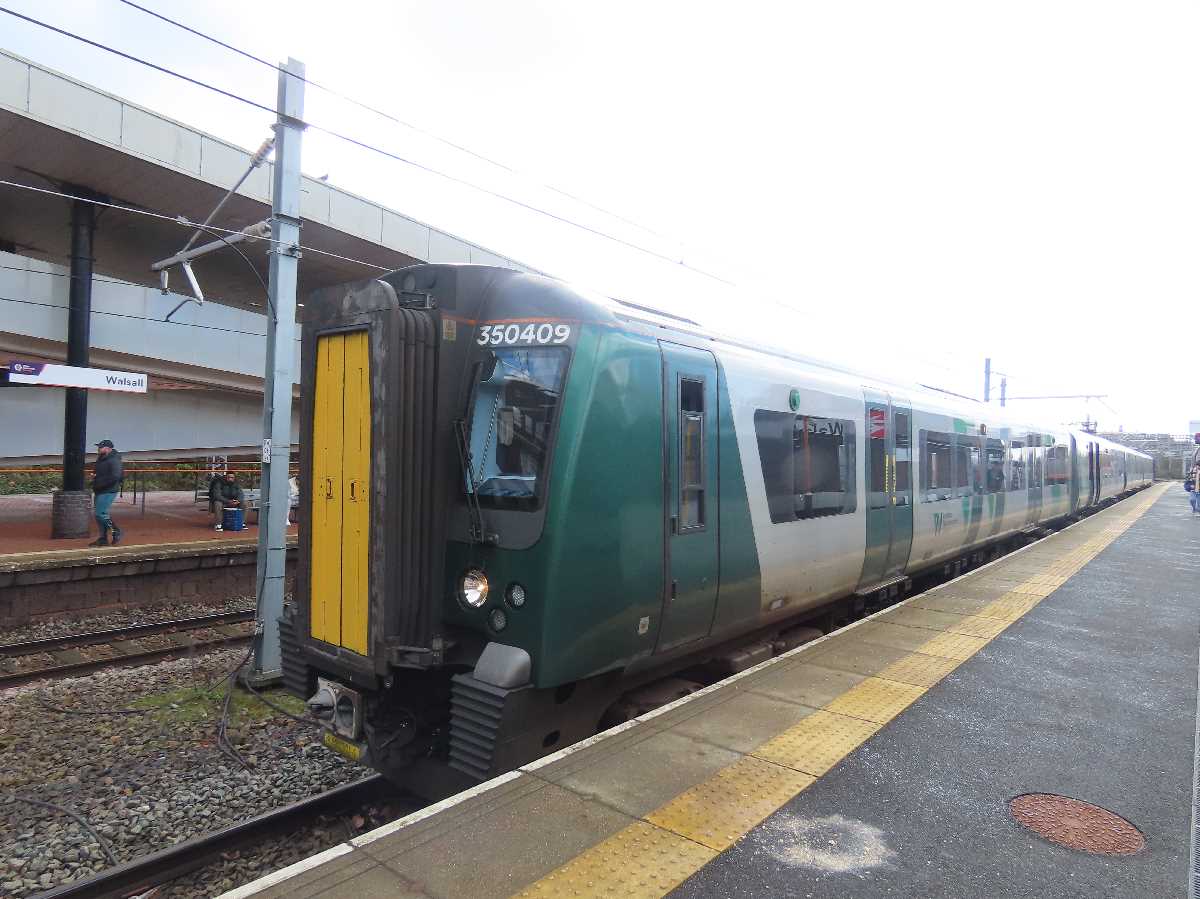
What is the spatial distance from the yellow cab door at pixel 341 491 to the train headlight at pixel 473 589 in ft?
1.85

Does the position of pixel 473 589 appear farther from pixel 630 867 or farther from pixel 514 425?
pixel 630 867

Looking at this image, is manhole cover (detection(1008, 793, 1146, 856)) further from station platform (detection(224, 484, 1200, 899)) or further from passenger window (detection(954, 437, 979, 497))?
passenger window (detection(954, 437, 979, 497))

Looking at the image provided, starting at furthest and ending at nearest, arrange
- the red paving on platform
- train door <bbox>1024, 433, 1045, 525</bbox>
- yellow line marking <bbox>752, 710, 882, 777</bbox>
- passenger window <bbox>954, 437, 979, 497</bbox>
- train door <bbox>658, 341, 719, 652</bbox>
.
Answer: train door <bbox>1024, 433, 1045, 525</bbox> < the red paving on platform < passenger window <bbox>954, 437, 979, 497</bbox> < train door <bbox>658, 341, 719, 652</bbox> < yellow line marking <bbox>752, 710, 882, 777</bbox>

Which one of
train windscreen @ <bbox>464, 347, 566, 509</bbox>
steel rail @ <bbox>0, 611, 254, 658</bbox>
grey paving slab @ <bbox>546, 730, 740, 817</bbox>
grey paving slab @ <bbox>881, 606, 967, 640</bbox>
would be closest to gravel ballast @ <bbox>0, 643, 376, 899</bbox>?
steel rail @ <bbox>0, 611, 254, 658</bbox>

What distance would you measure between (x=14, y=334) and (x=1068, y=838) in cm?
1827

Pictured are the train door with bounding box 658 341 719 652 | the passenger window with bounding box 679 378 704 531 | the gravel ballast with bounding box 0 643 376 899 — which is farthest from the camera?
the passenger window with bounding box 679 378 704 531

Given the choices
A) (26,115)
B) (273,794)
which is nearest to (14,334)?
(26,115)

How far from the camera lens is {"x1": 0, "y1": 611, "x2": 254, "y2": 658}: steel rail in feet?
28.4

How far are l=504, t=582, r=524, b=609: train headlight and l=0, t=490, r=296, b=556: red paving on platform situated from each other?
427 inches

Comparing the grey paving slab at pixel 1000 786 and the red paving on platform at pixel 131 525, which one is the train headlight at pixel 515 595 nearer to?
the grey paving slab at pixel 1000 786

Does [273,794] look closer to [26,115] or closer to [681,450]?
[681,450]

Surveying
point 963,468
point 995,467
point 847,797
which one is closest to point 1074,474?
point 995,467

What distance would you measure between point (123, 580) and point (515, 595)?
31.1ft

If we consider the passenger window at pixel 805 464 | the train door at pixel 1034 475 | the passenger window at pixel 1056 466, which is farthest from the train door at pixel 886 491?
the passenger window at pixel 1056 466
